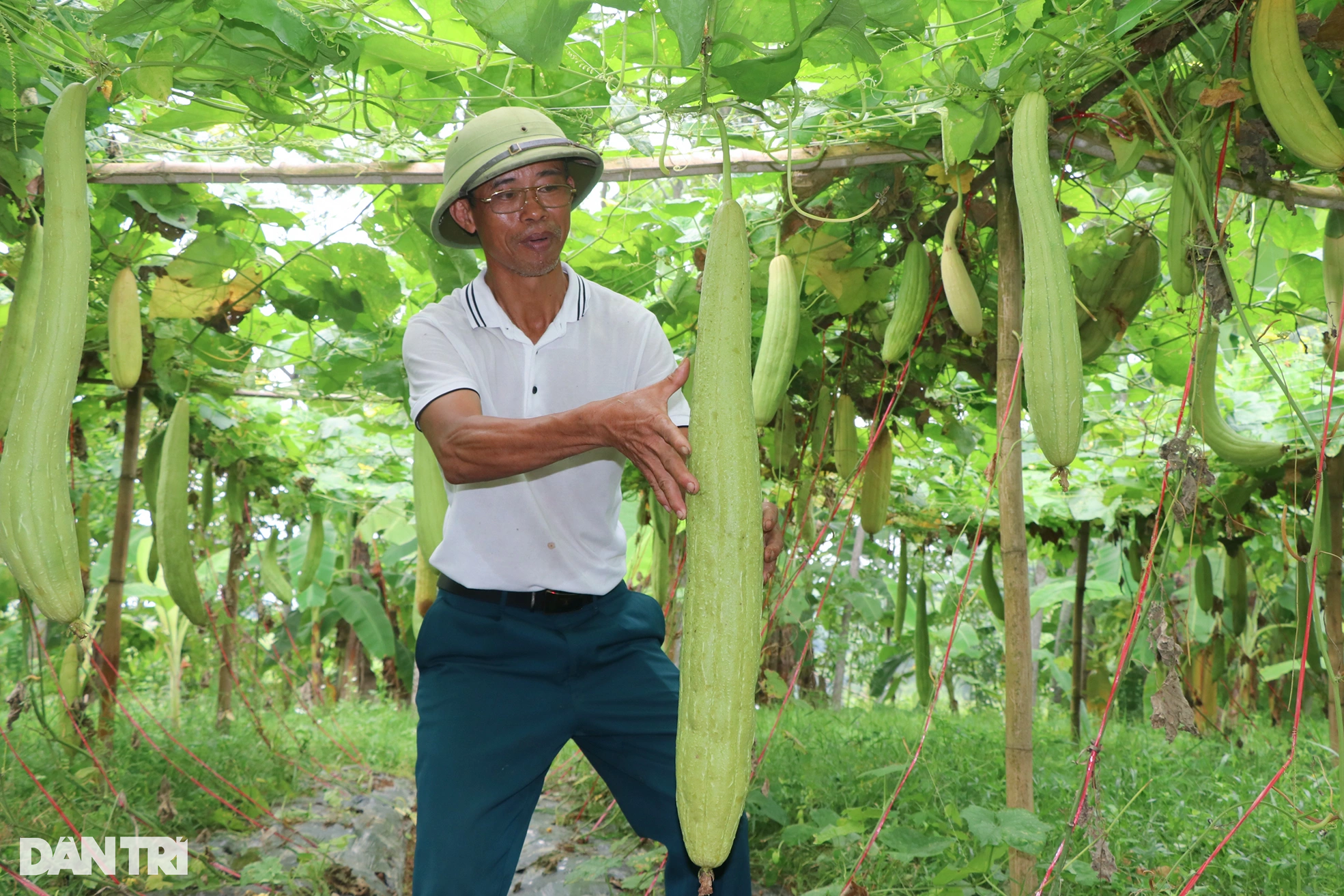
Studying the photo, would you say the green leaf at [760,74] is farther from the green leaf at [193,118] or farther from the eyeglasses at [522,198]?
the green leaf at [193,118]

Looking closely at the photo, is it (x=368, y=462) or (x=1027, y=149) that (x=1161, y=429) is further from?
(x=368, y=462)

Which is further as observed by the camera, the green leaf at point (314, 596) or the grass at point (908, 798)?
the green leaf at point (314, 596)

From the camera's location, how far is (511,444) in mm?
1632

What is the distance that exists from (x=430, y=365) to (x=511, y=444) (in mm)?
493

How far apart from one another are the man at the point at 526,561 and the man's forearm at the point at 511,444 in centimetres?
2

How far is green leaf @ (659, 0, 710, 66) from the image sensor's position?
159 centimetres

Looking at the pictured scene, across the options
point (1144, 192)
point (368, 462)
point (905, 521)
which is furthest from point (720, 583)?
point (368, 462)

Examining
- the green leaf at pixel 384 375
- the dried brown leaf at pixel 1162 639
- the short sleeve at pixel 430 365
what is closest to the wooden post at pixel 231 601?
the green leaf at pixel 384 375

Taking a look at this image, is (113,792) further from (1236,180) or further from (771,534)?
(1236,180)

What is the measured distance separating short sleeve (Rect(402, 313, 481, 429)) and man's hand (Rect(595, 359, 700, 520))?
56 centimetres

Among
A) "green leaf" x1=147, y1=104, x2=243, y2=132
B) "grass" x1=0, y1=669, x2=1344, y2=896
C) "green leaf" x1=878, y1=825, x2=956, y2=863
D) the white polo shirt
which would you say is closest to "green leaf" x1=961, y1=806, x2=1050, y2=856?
"grass" x1=0, y1=669, x2=1344, y2=896

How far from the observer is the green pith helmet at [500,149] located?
207 cm

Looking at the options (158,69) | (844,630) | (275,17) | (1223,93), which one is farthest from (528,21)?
(844,630)

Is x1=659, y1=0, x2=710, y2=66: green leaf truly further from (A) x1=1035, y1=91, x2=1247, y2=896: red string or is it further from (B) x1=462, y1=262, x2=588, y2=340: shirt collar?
(A) x1=1035, y1=91, x2=1247, y2=896: red string
